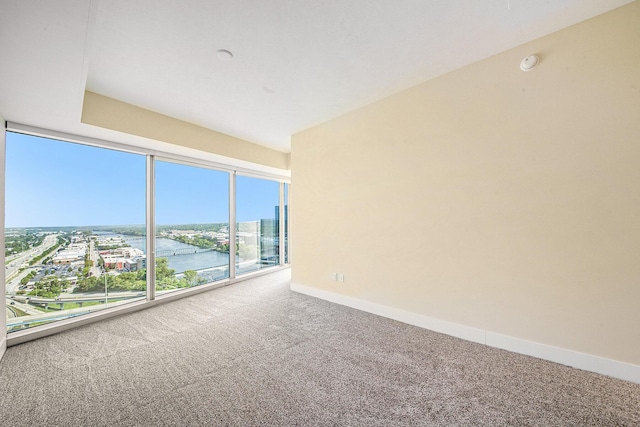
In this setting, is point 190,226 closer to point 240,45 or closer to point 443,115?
point 240,45

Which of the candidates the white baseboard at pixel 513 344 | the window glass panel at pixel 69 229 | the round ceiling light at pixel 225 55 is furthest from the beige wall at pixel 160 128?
the white baseboard at pixel 513 344

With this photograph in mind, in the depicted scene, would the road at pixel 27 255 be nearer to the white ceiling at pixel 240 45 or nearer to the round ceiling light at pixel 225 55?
the white ceiling at pixel 240 45

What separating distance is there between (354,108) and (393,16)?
1.55m

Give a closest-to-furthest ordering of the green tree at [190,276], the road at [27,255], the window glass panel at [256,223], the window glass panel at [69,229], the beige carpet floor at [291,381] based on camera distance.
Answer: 1. the beige carpet floor at [291,381]
2. the road at [27,255]
3. the window glass panel at [69,229]
4. the green tree at [190,276]
5. the window glass panel at [256,223]

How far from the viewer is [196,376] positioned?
1981 millimetres

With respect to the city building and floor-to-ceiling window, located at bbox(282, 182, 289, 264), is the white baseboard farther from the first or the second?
floor-to-ceiling window, located at bbox(282, 182, 289, 264)

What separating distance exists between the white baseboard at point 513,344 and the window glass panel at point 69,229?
345 cm

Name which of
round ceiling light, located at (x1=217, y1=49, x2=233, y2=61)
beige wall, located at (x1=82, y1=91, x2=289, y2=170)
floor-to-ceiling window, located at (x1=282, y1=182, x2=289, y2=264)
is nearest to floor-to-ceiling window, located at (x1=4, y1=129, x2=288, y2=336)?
beige wall, located at (x1=82, y1=91, x2=289, y2=170)

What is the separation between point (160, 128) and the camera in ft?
11.1

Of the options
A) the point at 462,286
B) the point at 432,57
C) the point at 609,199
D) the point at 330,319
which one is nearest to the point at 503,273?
the point at 462,286

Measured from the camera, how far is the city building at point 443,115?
1828 mm

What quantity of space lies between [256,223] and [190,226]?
150 centimetres

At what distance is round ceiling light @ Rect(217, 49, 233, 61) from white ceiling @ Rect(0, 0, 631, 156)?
41mm

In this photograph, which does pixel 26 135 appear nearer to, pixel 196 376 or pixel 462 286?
pixel 196 376
